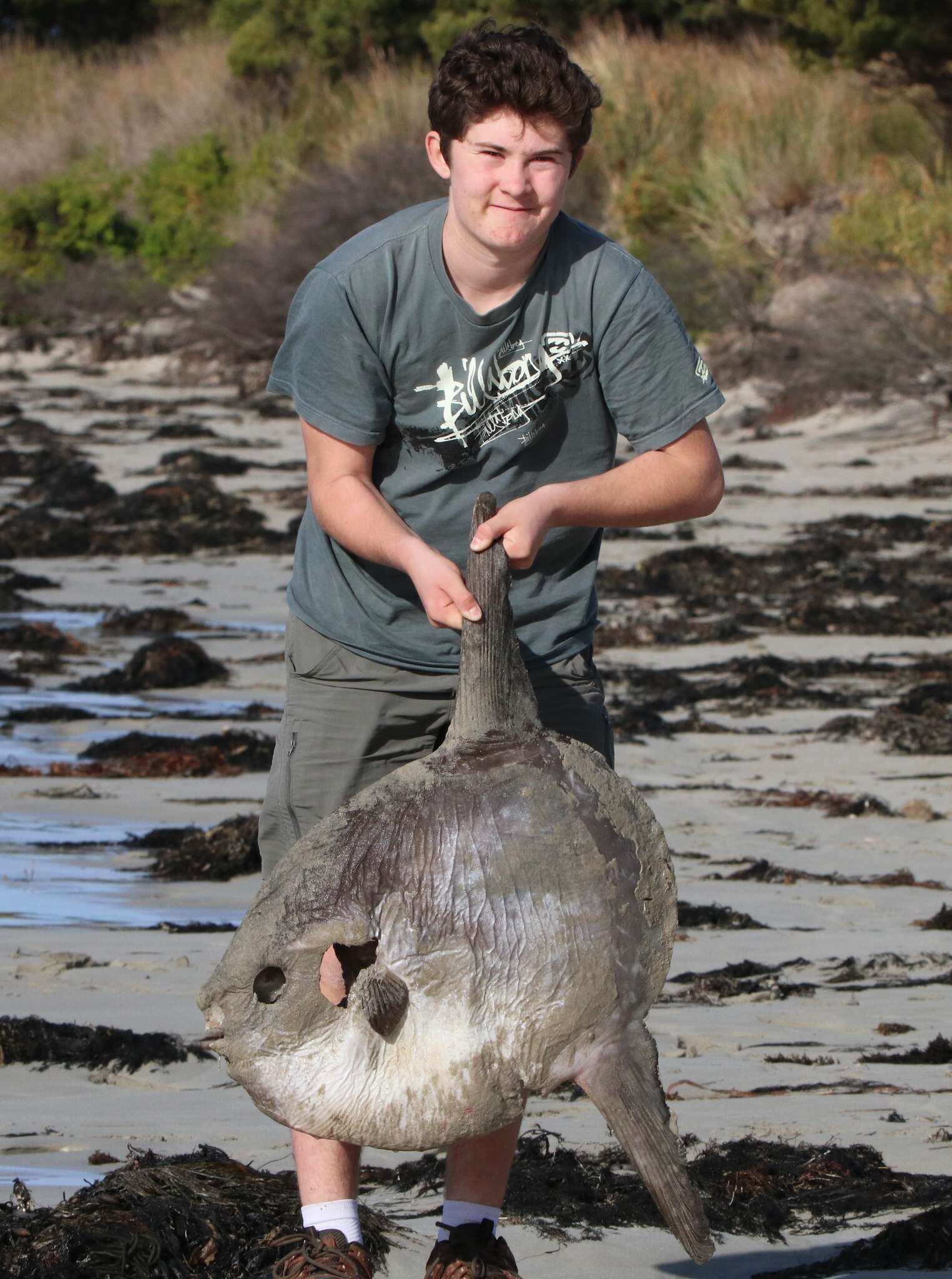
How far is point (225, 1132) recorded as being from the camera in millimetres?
4230

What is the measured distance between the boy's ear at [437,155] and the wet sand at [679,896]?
1937 millimetres

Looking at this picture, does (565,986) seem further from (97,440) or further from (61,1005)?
(97,440)

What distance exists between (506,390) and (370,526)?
0.35 metres

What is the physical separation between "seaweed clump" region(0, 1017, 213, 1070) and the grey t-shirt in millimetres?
1528

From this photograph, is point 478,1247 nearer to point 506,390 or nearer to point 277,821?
point 277,821

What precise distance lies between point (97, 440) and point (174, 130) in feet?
43.2

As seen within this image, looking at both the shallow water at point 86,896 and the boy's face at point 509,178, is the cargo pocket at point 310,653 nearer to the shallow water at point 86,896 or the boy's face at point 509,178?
the boy's face at point 509,178

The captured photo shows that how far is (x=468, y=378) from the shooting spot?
11.1 ft

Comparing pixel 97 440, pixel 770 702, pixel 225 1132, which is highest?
pixel 225 1132

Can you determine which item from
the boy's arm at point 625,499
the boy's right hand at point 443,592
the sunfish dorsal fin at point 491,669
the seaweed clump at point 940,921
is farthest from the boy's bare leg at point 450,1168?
the seaweed clump at point 940,921

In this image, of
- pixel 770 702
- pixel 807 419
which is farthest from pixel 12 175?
pixel 770 702

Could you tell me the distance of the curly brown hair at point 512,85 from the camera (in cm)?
320

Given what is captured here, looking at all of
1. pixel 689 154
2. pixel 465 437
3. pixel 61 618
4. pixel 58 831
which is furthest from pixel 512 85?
pixel 689 154

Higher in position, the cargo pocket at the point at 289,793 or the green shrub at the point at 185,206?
the cargo pocket at the point at 289,793
